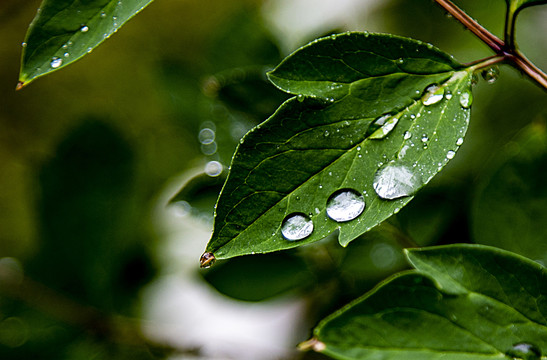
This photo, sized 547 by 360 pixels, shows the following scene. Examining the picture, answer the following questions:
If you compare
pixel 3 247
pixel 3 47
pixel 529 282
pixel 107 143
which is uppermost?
pixel 3 47

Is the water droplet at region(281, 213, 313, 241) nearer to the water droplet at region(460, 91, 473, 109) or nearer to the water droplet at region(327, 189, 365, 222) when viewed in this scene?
the water droplet at region(327, 189, 365, 222)

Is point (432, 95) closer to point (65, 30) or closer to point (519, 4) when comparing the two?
point (519, 4)

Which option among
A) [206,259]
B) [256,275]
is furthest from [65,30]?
[256,275]

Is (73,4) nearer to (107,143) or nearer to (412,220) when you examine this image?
(107,143)

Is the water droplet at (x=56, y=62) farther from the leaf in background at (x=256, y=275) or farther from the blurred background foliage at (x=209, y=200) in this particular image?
the leaf in background at (x=256, y=275)

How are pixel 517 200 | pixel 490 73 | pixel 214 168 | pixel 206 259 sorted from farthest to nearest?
pixel 214 168
pixel 517 200
pixel 490 73
pixel 206 259

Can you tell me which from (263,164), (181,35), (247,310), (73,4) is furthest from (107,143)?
(181,35)

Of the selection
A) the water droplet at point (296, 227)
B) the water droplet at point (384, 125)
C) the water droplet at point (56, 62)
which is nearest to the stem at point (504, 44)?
the water droplet at point (384, 125)
